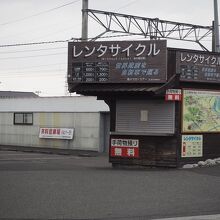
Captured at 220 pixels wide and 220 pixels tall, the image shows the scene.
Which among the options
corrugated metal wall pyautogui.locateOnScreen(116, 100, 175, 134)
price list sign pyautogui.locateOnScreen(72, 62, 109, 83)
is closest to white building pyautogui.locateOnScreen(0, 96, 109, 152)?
corrugated metal wall pyautogui.locateOnScreen(116, 100, 175, 134)

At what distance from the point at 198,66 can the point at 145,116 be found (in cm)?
249

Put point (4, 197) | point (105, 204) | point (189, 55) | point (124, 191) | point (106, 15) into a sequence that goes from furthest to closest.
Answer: point (106, 15) < point (189, 55) < point (124, 191) < point (4, 197) < point (105, 204)

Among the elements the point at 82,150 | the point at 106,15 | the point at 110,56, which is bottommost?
the point at 82,150

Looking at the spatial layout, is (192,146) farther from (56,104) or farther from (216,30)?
(56,104)

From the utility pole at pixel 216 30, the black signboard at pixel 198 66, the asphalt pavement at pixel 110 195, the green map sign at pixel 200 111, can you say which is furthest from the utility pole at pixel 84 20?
the asphalt pavement at pixel 110 195

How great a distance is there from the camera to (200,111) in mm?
18281

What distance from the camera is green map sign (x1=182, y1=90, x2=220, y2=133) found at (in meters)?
17.9

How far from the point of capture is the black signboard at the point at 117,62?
17.4 meters

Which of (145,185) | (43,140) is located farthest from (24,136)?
(145,185)

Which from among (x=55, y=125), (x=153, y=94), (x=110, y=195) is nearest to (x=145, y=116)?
(x=153, y=94)

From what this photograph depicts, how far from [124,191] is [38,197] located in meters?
2.13

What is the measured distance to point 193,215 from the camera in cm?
956

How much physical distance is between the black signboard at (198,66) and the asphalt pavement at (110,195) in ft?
11.6

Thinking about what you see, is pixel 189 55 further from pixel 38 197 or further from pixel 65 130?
pixel 65 130
